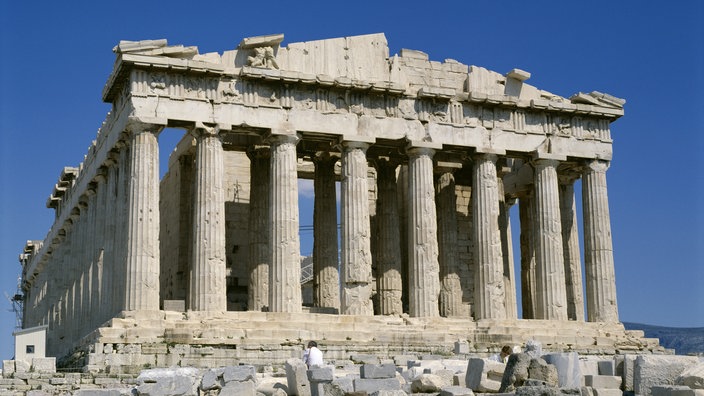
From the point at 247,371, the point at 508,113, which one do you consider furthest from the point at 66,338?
the point at 247,371

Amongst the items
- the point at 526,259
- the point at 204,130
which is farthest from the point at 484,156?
the point at 204,130

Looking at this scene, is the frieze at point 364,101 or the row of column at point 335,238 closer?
the row of column at point 335,238

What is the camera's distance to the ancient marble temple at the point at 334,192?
34.6 meters

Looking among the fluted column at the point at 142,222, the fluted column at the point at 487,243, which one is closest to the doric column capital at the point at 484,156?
the fluted column at the point at 487,243

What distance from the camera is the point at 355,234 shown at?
36906mm

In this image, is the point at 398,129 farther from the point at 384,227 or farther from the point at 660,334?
the point at 660,334

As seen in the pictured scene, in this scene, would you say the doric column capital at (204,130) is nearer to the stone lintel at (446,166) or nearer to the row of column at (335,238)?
the row of column at (335,238)

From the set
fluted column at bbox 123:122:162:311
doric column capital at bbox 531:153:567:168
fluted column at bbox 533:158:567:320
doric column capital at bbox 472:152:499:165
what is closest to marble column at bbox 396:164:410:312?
doric column capital at bbox 472:152:499:165

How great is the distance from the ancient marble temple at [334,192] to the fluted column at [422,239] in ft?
0.20

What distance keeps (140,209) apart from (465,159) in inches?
559

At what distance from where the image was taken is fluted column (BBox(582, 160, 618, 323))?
40375 mm

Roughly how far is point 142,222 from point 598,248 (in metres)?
17.4

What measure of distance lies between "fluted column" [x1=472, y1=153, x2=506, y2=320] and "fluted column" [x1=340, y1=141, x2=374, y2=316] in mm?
4369

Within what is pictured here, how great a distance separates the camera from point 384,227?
40844mm
